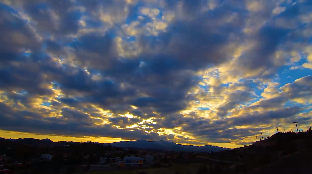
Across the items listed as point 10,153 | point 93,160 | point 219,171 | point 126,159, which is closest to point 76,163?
point 93,160

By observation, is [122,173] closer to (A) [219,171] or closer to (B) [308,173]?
(A) [219,171]

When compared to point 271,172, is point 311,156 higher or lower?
higher

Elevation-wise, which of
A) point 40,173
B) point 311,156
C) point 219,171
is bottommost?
point 40,173

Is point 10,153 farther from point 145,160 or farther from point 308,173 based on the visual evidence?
point 308,173

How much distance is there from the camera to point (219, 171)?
35219 mm

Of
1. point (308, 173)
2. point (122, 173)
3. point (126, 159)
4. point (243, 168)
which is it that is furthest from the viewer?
point (126, 159)

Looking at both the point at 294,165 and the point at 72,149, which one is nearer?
the point at 294,165

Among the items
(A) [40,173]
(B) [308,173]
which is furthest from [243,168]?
(A) [40,173]

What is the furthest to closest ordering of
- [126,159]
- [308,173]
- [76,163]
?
[126,159], [76,163], [308,173]

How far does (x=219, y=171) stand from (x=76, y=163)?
180 ft

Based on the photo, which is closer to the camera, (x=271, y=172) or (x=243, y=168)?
(x=271, y=172)

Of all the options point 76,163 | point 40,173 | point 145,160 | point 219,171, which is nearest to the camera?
point 219,171

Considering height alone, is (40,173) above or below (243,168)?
below

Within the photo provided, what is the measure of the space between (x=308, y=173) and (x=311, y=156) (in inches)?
210
